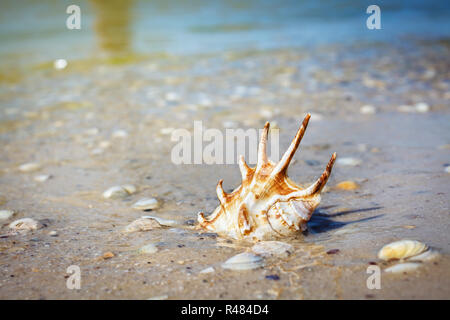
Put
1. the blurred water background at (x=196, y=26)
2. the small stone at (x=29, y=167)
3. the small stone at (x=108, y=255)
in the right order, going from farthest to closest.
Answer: the blurred water background at (x=196, y=26), the small stone at (x=29, y=167), the small stone at (x=108, y=255)

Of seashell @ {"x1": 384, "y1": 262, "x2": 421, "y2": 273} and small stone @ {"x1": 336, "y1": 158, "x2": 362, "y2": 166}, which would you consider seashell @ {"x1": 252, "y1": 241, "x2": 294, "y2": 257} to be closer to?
seashell @ {"x1": 384, "y1": 262, "x2": 421, "y2": 273}

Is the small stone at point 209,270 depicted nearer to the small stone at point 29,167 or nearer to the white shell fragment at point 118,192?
the white shell fragment at point 118,192

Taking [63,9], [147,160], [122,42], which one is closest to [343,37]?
[122,42]

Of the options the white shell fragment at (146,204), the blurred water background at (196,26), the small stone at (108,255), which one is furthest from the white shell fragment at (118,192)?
the blurred water background at (196,26)

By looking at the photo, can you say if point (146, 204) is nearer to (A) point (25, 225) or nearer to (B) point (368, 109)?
(A) point (25, 225)

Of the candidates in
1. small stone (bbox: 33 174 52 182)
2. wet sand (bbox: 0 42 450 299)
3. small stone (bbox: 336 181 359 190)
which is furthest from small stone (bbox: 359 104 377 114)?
small stone (bbox: 33 174 52 182)
